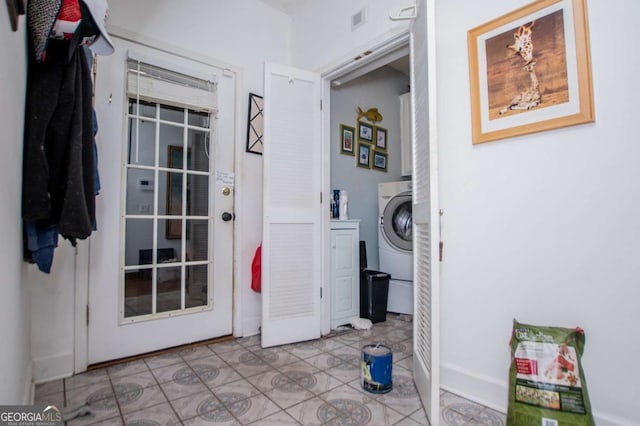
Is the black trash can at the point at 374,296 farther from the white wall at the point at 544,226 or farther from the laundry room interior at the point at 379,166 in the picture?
the white wall at the point at 544,226

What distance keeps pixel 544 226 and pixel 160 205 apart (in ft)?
7.51

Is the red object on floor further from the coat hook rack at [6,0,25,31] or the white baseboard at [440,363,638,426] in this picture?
the coat hook rack at [6,0,25,31]

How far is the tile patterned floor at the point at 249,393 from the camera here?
1487mm

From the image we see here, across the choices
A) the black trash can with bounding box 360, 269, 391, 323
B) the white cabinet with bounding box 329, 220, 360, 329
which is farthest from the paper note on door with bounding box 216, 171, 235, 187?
the black trash can with bounding box 360, 269, 391, 323

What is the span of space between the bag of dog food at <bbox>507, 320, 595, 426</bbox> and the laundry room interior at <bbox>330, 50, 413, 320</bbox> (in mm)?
1702

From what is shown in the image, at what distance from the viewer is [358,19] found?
236cm

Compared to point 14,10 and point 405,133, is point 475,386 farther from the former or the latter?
point 405,133

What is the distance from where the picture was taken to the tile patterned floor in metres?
1.49

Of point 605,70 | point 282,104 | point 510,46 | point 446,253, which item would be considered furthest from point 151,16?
point 605,70

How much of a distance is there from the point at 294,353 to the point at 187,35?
95.3 inches

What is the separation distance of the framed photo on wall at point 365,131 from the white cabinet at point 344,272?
112 cm

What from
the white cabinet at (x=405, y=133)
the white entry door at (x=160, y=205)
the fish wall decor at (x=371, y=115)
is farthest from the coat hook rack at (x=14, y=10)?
the white cabinet at (x=405, y=133)

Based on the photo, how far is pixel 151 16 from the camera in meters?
2.25

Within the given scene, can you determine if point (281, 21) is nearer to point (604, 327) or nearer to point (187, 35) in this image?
point (187, 35)
